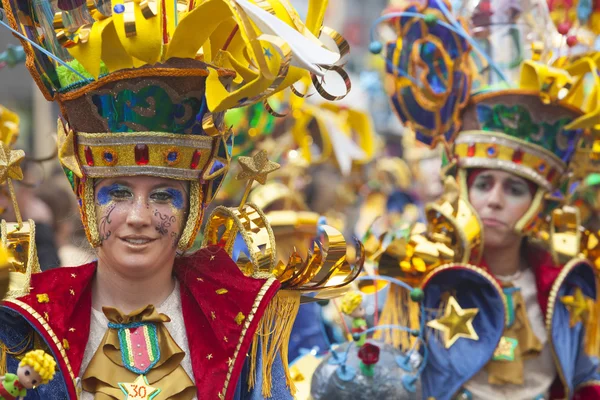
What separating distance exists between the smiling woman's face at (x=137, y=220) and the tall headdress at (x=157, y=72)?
40mm

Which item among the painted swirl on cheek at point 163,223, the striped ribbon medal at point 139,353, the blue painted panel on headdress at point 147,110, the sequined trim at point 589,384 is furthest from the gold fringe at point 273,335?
the sequined trim at point 589,384

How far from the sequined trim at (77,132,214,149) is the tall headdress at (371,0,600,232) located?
210cm

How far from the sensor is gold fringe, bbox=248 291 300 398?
173 inches

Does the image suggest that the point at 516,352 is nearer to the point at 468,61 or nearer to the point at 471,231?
the point at 471,231

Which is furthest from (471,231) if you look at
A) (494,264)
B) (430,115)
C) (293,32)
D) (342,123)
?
(342,123)

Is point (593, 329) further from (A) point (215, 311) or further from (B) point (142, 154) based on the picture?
(B) point (142, 154)

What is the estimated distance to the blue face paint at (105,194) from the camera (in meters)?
4.27

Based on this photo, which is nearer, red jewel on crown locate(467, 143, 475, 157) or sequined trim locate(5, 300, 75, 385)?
sequined trim locate(5, 300, 75, 385)

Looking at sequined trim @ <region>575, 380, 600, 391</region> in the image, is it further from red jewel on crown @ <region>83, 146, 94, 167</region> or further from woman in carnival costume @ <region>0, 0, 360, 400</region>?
red jewel on crown @ <region>83, 146, 94, 167</region>

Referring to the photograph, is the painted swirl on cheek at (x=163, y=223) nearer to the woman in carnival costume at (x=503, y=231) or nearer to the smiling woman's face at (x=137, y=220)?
the smiling woman's face at (x=137, y=220)

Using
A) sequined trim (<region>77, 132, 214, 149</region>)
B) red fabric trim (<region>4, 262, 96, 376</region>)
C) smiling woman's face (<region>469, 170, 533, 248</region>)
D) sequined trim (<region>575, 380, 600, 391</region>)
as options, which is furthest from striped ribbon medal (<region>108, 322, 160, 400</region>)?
sequined trim (<region>575, 380, 600, 391</region>)

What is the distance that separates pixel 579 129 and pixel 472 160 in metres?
0.51

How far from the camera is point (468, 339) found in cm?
591

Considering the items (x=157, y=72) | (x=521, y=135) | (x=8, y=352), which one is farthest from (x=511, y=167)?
(x=8, y=352)
